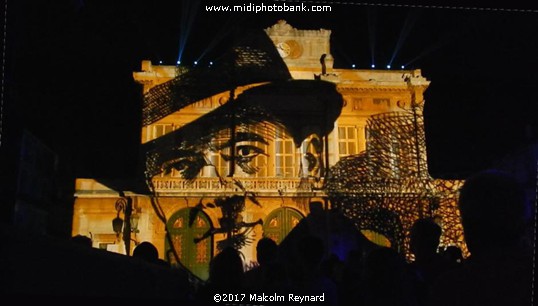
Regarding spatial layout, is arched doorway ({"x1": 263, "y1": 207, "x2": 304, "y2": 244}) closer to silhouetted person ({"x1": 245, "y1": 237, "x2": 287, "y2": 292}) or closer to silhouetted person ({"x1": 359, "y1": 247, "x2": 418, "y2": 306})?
silhouetted person ({"x1": 245, "y1": 237, "x2": 287, "y2": 292})

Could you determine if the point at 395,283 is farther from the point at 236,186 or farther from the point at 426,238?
the point at 236,186

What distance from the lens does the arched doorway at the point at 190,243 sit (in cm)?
1520

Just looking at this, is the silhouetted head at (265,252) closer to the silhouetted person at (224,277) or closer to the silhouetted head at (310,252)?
the silhouetted head at (310,252)

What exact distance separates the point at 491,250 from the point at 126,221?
15127 millimetres

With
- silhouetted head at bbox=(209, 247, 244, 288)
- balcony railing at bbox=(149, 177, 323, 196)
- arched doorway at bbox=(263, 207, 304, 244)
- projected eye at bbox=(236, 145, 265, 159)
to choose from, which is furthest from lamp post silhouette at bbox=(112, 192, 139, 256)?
silhouetted head at bbox=(209, 247, 244, 288)

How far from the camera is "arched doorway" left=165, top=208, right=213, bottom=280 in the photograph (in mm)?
15195

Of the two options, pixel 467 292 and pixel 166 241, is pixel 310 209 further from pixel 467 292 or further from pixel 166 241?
pixel 467 292

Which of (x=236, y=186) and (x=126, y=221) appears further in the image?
(x=236, y=186)

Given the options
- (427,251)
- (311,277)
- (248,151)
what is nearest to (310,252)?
(311,277)

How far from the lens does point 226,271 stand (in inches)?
103

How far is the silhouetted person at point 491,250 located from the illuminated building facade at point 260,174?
46.3 ft

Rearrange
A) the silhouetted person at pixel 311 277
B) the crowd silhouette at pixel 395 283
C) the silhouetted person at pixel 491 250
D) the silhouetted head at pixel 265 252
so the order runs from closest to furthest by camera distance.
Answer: the crowd silhouette at pixel 395 283
the silhouetted person at pixel 491 250
the silhouetted person at pixel 311 277
the silhouetted head at pixel 265 252

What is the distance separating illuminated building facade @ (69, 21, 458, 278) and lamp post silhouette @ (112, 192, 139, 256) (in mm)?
125

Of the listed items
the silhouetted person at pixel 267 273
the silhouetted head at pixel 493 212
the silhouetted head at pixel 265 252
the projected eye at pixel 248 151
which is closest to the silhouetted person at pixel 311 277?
the silhouetted person at pixel 267 273
